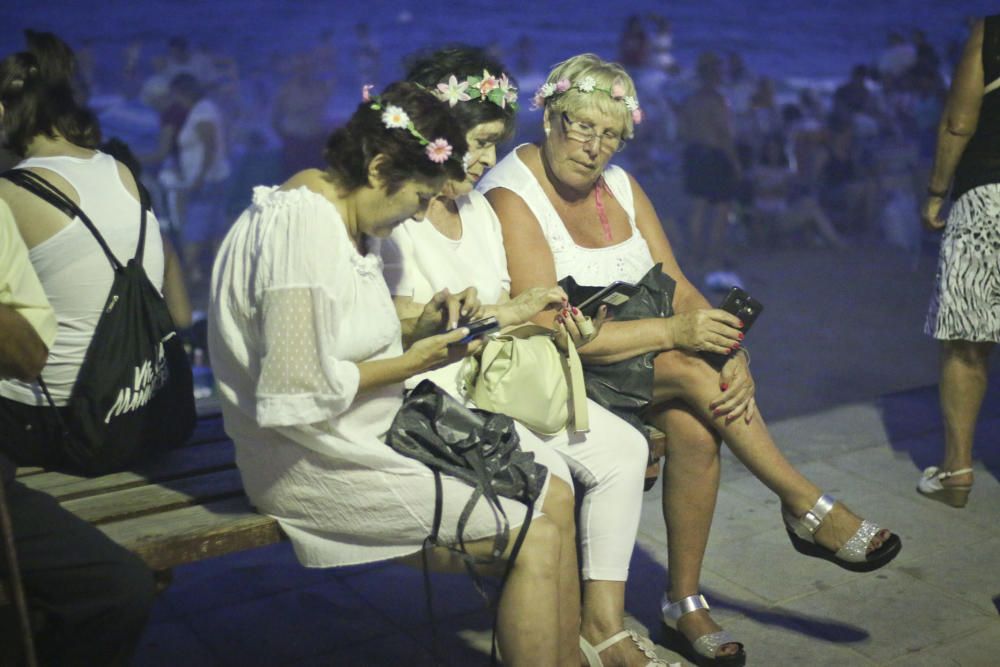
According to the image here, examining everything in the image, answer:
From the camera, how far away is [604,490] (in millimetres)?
3094

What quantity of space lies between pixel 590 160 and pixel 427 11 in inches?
346

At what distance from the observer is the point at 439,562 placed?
2715 millimetres

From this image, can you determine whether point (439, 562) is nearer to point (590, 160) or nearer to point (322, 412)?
point (322, 412)

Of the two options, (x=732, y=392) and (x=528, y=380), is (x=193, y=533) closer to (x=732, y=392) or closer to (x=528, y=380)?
(x=528, y=380)

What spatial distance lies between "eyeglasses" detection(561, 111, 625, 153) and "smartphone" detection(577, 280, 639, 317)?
17.8 inches

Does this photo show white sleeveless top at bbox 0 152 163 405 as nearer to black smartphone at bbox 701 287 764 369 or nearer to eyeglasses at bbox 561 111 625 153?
eyeglasses at bbox 561 111 625 153

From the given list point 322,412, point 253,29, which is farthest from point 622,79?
point 253,29

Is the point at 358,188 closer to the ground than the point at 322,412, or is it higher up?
higher up

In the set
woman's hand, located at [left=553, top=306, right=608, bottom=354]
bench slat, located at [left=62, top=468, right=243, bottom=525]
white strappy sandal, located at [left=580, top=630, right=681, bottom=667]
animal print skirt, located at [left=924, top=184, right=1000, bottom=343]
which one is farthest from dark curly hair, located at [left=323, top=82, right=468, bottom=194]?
animal print skirt, located at [left=924, top=184, right=1000, bottom=343]

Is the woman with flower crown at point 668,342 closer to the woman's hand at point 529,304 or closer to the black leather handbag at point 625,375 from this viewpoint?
the black leather handbag at point 625,375

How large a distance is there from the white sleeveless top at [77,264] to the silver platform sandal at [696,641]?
1.76 metres

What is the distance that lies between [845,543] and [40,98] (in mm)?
2421

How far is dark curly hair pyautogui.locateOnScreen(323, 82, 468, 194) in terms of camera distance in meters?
2.55

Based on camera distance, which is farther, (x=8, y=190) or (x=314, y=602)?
(x=314, y=602)
